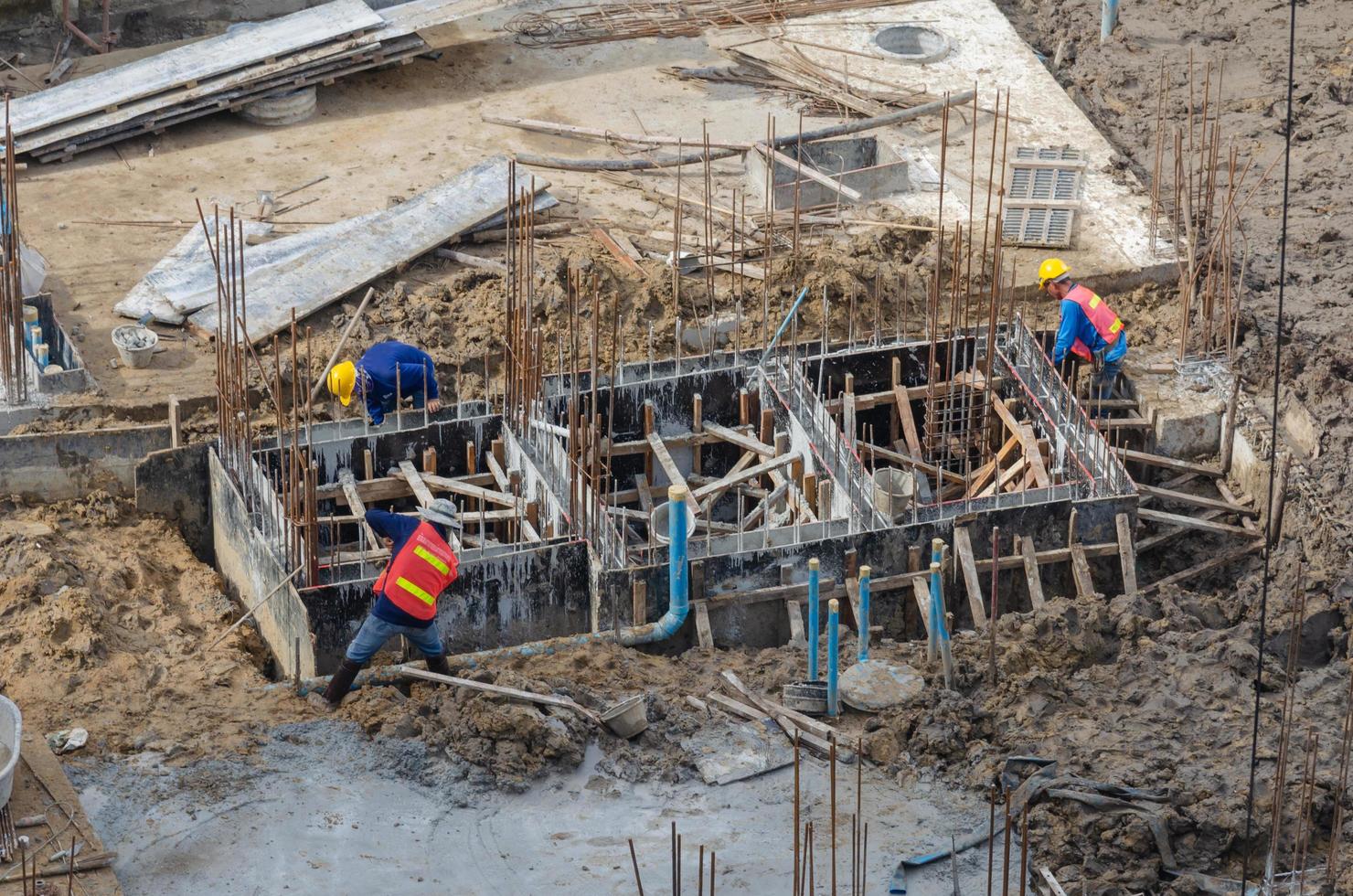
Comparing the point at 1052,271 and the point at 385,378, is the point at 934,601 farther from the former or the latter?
the point at 385,378

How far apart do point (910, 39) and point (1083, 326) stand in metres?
7.14

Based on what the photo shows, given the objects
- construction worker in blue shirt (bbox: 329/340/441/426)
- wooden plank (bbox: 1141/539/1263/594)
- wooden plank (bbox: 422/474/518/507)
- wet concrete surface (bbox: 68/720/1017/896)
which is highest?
construction worker in blue shirt (bbox: 329/340/441/426)

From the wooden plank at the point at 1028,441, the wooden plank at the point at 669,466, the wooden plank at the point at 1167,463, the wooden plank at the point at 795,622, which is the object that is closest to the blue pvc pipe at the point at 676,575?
the wooden plank at the point at 795,622

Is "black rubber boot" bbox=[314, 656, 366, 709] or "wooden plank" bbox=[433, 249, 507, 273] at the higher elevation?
"wooden plank" bbox=[433, 249, 507, 273]

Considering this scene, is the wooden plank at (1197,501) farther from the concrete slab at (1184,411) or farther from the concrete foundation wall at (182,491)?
the concrete foundation wall at (182,491)

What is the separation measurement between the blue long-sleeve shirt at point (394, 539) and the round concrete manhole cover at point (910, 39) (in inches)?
434

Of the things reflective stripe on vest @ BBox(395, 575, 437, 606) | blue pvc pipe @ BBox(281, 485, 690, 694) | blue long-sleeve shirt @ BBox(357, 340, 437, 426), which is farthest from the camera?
blue long-sleeve shirt @ BBox(357, 340, 437, 426)

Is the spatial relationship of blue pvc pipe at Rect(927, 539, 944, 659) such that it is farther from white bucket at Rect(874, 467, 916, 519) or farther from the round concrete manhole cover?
the round concrete manhole cover

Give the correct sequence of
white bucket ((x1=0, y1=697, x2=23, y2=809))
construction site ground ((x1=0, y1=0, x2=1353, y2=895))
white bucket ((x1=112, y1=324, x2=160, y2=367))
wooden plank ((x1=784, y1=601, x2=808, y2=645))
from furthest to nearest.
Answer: white bucket ((x1=112, y1=324, x2=160, y2=367))
wooden plank ((x1=784, y1=601, x2=808, y2=645))
construction site ground ((x1=0, y1=0, x2=1353, y2=895))
white bucket ((x1=0, y1=697, x2=23, y2=809))

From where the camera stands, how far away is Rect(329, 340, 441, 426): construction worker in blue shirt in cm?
1547

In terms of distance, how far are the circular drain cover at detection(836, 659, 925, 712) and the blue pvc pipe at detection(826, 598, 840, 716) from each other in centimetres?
8

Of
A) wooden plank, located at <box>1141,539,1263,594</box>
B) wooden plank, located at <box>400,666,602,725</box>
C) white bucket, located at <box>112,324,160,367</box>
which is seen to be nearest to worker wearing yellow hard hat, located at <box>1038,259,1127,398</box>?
wooden plank, located at <box>1141,539,1263,594</box>

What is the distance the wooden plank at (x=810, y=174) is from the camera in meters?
19.2

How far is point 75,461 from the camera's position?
15.4m
